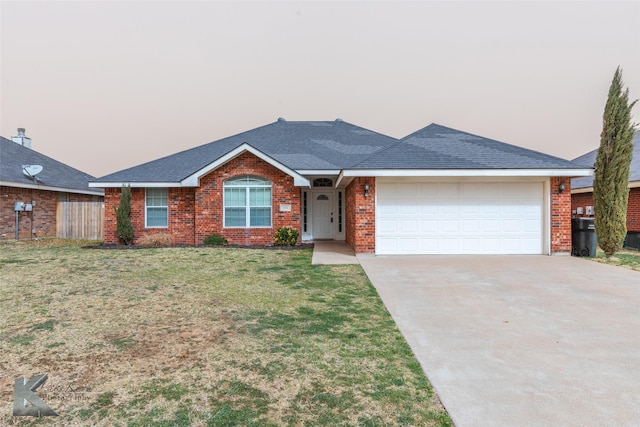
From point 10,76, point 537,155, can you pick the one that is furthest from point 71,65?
point 537,155

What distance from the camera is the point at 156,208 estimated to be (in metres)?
14.4

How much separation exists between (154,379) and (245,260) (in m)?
6.97

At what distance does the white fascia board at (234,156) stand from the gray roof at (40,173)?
9333 mm

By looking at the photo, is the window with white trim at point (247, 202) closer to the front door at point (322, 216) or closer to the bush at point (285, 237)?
the bush at point (285, 237)

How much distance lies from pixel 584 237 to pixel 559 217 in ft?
3.54

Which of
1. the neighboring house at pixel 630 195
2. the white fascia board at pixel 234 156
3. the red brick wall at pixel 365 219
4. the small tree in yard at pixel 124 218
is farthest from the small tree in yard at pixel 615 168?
the small tree in yard at pixel 124 218

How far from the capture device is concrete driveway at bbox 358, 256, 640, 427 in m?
2.66

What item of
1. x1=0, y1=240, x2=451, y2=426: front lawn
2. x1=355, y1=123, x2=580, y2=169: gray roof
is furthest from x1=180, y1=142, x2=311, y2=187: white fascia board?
x1=0, y1=240, x2=451, y2=426: front lawn

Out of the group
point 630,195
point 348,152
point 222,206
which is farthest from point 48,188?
point 630,195

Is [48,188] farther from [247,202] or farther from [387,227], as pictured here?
[387,227]

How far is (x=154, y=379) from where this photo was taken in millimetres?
3096

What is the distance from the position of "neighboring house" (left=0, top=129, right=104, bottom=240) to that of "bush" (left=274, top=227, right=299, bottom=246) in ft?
41.8

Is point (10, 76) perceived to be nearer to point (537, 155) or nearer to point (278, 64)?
point (278, 64)

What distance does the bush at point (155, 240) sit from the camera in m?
13.5
